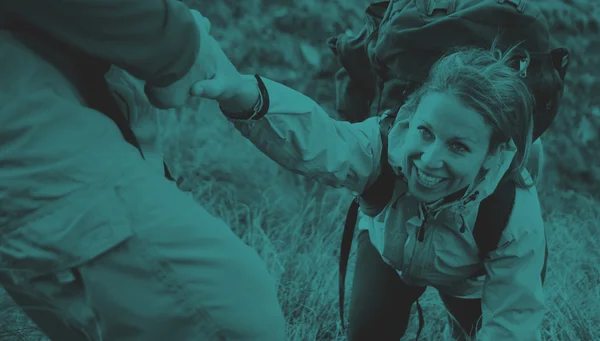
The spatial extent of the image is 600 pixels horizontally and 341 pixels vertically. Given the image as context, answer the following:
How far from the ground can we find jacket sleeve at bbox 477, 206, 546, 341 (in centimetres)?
68

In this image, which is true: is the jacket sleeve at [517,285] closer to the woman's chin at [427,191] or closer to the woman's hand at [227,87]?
the woman's chin at [427,191]

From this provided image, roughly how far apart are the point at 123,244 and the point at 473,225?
1.17m

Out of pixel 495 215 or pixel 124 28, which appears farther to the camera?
pixel 495 215

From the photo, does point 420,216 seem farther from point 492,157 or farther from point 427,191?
point 492,157

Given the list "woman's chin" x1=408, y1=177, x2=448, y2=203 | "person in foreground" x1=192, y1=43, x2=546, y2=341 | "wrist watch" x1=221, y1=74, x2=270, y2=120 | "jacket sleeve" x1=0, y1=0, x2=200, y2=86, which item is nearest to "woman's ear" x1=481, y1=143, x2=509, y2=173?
"person in foreground" x1=192, y1=43, x2=546, y2=341

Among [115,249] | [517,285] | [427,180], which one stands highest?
[115,249]

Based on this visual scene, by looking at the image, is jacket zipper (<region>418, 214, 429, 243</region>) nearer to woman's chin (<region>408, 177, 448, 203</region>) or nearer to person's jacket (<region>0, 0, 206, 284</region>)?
woman's chin (<region>408, 177, 448, 203</region>)

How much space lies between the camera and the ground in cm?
291

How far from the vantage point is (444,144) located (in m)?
1.89

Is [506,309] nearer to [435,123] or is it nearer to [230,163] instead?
[435,123]

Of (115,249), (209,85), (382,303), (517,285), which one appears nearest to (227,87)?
(209,85)

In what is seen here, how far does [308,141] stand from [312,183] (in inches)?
101

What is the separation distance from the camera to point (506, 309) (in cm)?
208

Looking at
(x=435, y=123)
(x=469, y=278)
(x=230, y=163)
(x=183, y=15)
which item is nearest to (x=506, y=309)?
(x=469, y=278)
